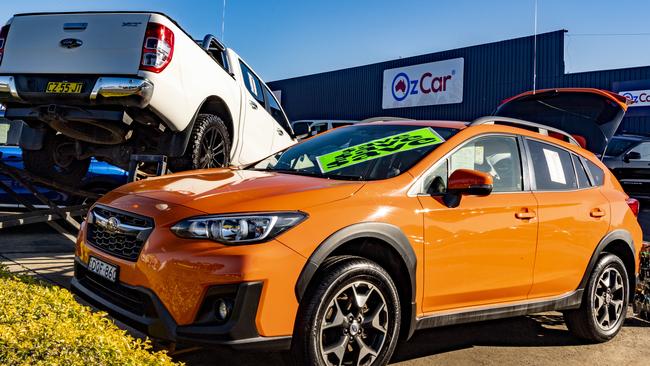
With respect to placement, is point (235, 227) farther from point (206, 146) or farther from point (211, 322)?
point (206, 146)

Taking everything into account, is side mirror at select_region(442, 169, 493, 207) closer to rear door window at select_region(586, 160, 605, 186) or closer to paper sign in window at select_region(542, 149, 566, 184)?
paper sign in window at select_region(542, 149, 566, 184)

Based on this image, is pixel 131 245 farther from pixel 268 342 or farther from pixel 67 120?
pixel 67 120

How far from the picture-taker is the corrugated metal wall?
829 inches

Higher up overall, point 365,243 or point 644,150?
point 644,150

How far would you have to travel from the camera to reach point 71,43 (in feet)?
16.3

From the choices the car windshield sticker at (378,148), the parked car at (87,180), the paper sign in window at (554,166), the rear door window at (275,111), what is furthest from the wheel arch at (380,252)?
the rear door window at (275,111)

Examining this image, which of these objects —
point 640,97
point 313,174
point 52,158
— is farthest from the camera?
point 640,97

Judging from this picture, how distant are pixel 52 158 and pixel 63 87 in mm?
1241

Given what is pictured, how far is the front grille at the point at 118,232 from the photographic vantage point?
3.03 m

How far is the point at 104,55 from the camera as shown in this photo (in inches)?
193

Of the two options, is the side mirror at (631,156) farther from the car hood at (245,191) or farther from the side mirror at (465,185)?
the car hood at (245,191)

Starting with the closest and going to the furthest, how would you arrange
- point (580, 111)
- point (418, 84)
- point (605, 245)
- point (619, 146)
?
1. point (605, 245)
2. point (580, 111)
3. point (619, 146)
4. point (418, 84)

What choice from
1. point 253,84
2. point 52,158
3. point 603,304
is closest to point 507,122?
point 603,304

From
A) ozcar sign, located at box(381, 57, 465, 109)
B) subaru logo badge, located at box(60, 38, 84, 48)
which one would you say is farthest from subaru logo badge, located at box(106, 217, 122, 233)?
ozcar sign, located at box(381, 57, 465, 109)
